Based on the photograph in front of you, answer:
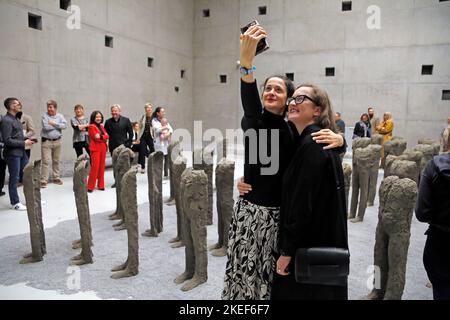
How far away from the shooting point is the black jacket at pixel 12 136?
5565 millimetres

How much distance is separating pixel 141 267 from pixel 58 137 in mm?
4626

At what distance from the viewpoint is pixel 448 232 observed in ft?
7.35

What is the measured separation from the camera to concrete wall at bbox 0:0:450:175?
28.8 ft

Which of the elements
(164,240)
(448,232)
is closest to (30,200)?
(164,240)

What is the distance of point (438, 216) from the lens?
227 cm

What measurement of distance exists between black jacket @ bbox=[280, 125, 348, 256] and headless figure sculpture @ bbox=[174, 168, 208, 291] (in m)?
1.63

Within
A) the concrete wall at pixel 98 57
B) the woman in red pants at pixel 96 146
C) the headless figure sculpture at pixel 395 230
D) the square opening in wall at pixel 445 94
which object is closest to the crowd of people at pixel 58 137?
the woman in red pants at pixel 96 146

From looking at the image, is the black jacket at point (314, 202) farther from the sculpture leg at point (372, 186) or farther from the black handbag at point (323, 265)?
the sculpture leg at point (372, 186)

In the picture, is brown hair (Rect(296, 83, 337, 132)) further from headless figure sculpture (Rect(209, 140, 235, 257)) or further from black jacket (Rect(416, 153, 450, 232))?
headless figure sculpture (Rect(209, 140, 235, 257))

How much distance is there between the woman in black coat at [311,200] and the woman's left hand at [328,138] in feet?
0.10

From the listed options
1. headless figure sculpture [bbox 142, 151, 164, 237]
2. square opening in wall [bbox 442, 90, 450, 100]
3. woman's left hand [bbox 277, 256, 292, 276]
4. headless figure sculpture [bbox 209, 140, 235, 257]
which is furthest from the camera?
square opening in wall [bbox 442, 90, 450, 100]

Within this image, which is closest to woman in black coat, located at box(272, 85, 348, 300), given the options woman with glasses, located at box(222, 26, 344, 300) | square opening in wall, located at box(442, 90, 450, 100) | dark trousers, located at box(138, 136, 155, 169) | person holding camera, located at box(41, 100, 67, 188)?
woman with glasses, located at box(222, 26, 344, 300)

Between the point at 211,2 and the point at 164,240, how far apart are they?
12.8 meters
